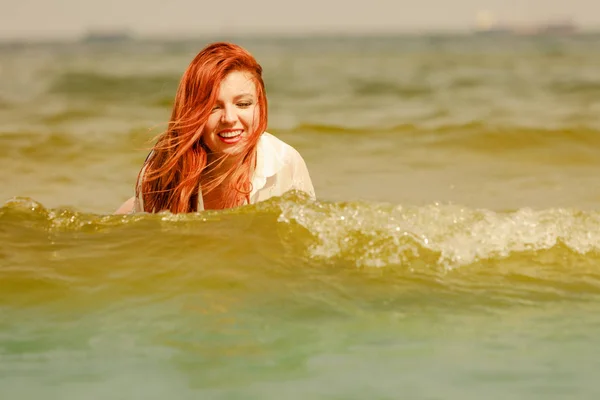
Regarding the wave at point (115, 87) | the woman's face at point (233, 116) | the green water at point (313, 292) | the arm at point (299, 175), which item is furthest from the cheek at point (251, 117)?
the wave at point (115, 87)

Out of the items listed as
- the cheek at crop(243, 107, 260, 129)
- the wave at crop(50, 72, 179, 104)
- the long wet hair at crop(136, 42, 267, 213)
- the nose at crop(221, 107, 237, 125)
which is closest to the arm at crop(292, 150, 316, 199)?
the long wet hair at crop(136, 42, 267, 213)

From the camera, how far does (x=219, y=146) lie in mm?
4648

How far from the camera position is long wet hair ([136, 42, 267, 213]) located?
450cm

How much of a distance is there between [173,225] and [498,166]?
4643 mm

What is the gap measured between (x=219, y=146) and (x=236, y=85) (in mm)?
305

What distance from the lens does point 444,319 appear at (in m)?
3.87

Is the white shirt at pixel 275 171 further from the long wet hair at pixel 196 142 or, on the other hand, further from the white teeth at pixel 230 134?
the white teeth at pixel 230 134

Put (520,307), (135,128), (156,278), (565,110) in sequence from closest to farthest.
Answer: (520,307) < (156,278) < (135,128) < (565,110)

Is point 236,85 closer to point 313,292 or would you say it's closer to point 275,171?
point 275,171

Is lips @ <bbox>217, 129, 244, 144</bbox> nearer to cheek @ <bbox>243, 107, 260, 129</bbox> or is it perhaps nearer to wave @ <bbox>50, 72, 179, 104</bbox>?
cheek @ <bbox>243, 107, 260, 129</bbox>

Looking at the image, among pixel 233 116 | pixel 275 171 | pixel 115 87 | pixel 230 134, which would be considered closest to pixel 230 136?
pixel 230 134

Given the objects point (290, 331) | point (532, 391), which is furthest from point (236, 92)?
point (532, 391)

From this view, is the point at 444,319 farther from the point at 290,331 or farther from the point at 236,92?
the point at 236,92

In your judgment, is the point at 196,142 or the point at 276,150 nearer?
the point at 196,142
